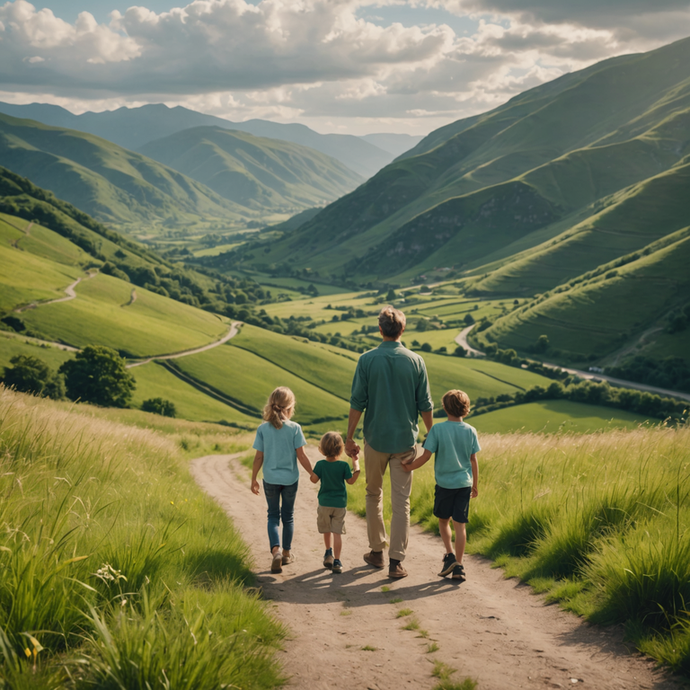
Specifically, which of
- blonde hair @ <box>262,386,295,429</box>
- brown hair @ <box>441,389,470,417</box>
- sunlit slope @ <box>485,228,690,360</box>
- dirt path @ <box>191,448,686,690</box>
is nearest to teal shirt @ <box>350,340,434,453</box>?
brown hair @ <box>441,389,470,417</box>

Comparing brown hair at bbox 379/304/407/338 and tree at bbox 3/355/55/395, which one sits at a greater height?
brown hair at bbox 379/304/407/338

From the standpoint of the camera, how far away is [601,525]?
687 centimetres

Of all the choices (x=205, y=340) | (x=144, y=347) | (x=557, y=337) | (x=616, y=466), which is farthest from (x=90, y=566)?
(x=557, y=337)

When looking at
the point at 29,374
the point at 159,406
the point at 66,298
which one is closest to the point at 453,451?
the point at 29,374

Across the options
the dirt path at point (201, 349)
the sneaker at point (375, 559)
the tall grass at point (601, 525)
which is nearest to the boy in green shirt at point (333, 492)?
the sneaker at point (375, 559)

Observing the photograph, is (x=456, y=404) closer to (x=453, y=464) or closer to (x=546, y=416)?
(x=453, y=464)

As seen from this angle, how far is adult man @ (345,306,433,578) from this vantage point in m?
7.71

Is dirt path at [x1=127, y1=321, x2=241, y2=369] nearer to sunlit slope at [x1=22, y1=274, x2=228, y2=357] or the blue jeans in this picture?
sunlit slope at [x1=22, y1=274, x2=228, y2=357]

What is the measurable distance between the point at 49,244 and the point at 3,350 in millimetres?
89974

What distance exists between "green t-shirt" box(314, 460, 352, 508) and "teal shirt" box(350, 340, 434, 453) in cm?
67

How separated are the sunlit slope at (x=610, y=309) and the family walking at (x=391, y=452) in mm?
148977

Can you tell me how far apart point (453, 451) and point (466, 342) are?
158m

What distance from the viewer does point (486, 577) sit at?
293 inches

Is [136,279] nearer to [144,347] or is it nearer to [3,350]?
[144,347]
